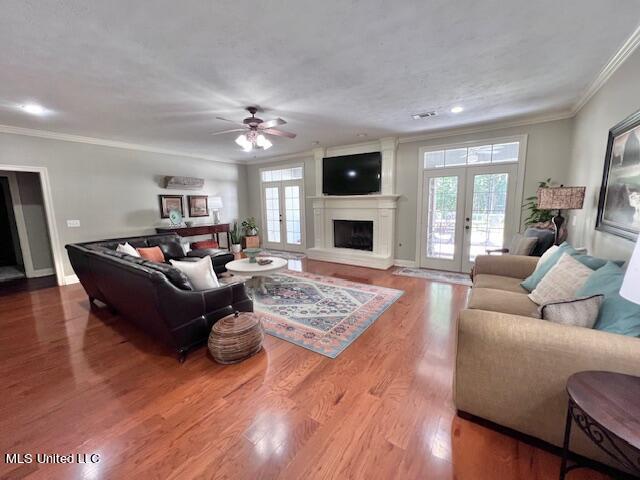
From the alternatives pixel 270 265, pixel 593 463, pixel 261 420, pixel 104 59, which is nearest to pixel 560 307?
pixel 593 463

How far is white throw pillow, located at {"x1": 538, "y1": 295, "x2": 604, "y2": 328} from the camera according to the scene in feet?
4.81

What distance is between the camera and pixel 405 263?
545 cm

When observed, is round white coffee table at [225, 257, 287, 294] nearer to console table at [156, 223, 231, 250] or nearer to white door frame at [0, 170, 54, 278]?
console table at [156, 223, 231, 250]

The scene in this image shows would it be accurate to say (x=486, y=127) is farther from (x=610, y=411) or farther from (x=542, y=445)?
(x=610, y=411)

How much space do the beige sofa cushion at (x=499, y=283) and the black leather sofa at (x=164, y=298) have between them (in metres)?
2.48

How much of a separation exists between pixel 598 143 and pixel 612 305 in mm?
2289

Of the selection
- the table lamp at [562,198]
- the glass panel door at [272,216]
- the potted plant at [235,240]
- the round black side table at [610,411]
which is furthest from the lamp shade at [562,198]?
the potted plant at [235,240]

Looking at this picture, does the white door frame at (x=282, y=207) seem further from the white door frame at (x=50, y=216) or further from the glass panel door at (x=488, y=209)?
the white door frame at (x=50, y=216)

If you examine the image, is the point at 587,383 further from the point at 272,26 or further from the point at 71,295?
the point at 71,295

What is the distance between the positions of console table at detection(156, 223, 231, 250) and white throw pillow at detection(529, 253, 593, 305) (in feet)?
19.6

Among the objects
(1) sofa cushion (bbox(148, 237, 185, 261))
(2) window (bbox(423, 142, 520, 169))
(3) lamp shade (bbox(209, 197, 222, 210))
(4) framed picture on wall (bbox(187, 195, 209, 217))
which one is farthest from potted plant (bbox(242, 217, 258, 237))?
(2) window (bbox(423, 142, 520, 169))

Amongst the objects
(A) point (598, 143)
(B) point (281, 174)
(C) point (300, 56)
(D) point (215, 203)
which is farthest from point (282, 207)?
(A) point (598, 143)

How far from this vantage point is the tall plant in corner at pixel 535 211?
3852 mm

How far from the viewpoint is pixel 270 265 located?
12.5 ft
